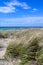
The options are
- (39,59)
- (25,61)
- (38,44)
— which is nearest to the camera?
(39,59)

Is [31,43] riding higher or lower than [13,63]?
higher

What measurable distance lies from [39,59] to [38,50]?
0.99 metres

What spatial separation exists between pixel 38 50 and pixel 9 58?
1.33 metres

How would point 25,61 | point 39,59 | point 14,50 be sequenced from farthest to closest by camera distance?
point 14,50, point 25,61, point 39,59

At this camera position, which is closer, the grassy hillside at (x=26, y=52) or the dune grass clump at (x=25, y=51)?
the grassy hillside at (x=26, y=52)

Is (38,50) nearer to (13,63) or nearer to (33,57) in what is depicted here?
(33,57)

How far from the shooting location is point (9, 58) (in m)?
9.71

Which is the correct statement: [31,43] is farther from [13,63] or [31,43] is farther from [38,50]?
[13,63]

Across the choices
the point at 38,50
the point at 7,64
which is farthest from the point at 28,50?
the point at 7,64

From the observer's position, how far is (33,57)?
9.03m

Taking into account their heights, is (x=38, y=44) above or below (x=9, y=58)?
above

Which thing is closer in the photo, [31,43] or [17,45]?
[31,43]

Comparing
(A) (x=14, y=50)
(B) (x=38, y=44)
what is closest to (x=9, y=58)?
(A) (x=14, y=50)

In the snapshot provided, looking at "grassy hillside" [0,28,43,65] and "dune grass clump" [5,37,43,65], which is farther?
"dune grass clump" [5,37,43,65]
